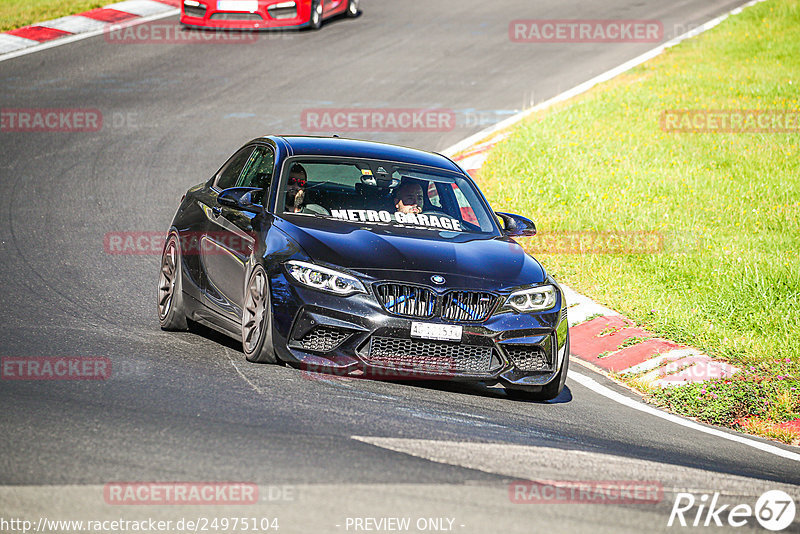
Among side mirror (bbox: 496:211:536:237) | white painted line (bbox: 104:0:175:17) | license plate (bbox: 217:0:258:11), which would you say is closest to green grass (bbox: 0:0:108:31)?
white painted line (bbox: 104:0:175:17)

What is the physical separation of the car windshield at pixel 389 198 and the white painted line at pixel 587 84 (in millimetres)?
7398

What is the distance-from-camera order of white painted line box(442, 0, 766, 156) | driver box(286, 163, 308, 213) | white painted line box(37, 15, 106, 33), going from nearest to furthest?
driver box(286, 163, 308, 213) → white painted line box(442, 0, 766, 156) → white painted line box(37, 15, 106, 33)

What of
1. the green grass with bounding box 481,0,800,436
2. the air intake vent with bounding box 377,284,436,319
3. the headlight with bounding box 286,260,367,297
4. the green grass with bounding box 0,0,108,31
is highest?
the headlight with bounding box 286,260,367,297

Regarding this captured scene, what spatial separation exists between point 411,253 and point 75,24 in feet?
56.2

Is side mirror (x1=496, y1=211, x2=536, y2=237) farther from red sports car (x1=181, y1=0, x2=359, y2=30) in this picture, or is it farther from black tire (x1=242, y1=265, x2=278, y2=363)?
red sports car (x1=181, y1=0, x2=359, y2=30)

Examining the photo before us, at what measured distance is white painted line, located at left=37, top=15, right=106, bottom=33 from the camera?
2246cm

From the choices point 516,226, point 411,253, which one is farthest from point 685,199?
point 411,253

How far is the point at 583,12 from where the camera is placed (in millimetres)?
27406

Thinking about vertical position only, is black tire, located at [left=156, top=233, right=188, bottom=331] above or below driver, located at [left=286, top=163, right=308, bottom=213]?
below

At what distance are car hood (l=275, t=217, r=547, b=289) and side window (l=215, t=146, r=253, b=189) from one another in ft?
4.77

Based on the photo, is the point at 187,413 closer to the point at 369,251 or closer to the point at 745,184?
the point at 369,251

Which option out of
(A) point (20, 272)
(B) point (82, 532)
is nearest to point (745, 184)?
(A) point (20, 272)

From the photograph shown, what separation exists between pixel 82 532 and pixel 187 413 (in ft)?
5.68

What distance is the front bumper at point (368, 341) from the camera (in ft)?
23.7
